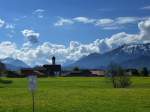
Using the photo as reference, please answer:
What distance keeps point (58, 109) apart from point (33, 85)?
852cm

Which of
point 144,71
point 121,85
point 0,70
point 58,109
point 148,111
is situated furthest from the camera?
point 144,71

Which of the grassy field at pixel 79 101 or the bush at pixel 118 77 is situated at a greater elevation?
the bush at pixel 118 77

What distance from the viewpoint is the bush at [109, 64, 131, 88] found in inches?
4112

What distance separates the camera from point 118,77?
4218 inches

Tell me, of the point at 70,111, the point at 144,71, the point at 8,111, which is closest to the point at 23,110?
the point at 8,111

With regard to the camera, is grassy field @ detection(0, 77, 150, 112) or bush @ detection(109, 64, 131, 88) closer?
grassy field @ detection(0, 77, 150, 112)

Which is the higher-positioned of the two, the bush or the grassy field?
the bush

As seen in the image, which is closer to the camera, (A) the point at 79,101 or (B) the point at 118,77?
(A) the point at 79,101

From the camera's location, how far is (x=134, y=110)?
30.9 m

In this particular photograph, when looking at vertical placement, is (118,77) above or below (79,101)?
above

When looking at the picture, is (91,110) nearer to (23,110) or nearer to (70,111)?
(70,111)

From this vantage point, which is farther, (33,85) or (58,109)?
(58,109)

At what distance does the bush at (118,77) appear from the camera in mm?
104438

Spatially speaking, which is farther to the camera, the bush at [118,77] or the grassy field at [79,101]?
the bush at [118,77]
